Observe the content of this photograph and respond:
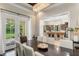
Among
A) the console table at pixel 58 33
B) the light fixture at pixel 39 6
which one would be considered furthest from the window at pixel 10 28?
the console table at pixel 58 33

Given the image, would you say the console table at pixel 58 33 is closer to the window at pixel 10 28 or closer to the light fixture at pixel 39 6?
the light fixture at pixel 39 6

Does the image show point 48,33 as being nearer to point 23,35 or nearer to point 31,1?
point 23,35

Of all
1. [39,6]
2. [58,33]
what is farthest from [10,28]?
[58,33]

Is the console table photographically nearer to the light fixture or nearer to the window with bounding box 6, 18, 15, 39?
the light fixture

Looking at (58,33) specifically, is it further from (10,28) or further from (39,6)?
(10,28)

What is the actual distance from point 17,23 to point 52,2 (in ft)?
Answer: 2.60

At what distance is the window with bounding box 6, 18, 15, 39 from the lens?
206 centimetres

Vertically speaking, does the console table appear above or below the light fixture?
below

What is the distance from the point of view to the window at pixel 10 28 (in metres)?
2.06

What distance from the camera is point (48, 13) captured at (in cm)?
216

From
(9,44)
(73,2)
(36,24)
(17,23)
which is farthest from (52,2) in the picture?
(9,44)

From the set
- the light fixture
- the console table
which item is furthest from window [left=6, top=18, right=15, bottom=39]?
the console table

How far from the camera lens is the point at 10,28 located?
2.12 meters

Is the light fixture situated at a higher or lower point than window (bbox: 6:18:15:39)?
higher
